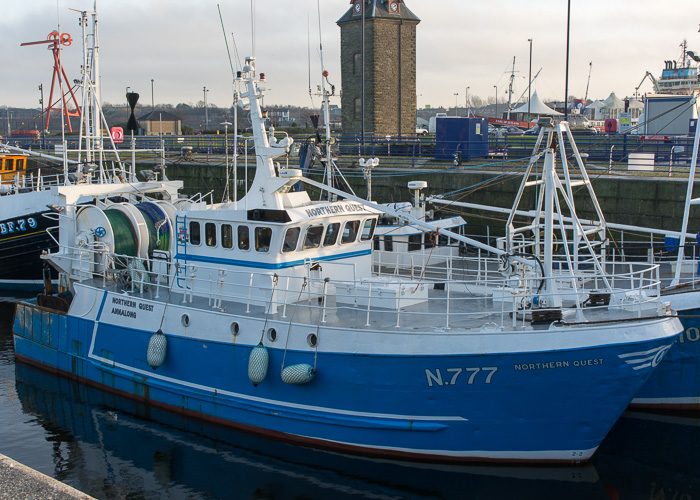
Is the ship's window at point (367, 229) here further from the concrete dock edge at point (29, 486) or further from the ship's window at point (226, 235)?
the concrete dock edge at point (29, 486)

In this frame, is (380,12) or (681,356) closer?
(681,356)

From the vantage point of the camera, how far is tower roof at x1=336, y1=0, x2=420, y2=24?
34844 millimetres

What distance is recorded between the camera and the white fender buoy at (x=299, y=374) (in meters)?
10.5

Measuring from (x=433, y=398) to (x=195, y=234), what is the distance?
17.4 feet

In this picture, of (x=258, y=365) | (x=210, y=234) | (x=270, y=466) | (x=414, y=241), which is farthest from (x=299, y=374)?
(x=414, y=241)

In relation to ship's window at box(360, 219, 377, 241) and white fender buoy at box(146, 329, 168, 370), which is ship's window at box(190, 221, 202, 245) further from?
ship's window at box(360, 219, 377, 241)

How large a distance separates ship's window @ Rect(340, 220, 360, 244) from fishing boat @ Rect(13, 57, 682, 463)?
0.03 meters

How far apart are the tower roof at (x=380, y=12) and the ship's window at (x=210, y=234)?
25.0 m

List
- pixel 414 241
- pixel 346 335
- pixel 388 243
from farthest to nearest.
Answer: pixel 414 241, pixel 388 243, pixel 346 335

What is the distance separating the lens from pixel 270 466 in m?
10.8

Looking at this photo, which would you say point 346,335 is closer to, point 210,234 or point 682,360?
point 210,234

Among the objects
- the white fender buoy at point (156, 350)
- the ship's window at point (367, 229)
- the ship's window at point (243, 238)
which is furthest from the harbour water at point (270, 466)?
the ship's window at point (367, 229)

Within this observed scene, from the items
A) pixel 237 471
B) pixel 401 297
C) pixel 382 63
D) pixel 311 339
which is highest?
pixel 382 63

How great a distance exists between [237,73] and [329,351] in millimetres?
5221
